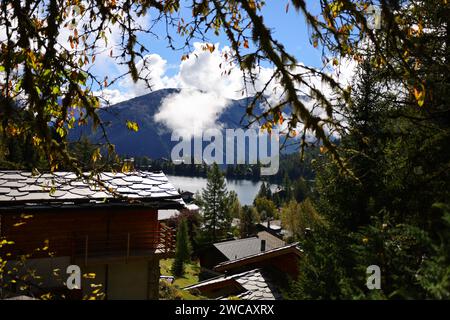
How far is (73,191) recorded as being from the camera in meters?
10.8

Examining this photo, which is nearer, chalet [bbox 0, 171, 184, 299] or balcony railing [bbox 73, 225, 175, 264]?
chalet [bbox 0, 171, 184, 299]

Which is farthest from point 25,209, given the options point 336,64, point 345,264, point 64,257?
point 336,64

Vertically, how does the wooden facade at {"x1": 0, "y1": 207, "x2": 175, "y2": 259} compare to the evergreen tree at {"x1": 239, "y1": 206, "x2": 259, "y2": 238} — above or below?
above

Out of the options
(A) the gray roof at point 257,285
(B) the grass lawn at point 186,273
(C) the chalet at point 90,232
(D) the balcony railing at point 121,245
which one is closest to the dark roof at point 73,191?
(C) the chalet at point 90,232

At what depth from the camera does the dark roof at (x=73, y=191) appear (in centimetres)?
979

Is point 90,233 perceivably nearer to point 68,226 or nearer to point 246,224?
point 68,226

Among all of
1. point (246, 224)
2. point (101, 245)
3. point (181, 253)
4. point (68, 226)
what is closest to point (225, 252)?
point (181, 253)

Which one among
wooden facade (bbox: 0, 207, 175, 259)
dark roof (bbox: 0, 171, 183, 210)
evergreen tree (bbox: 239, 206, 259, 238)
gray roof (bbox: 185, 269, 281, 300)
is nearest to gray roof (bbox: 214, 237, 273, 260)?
gray roof (bbox: 185, 269, 281, 300)

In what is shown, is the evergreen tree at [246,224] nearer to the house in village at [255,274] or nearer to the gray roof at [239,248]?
the gray roof at [239,248]

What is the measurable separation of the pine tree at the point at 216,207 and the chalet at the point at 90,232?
48.1m

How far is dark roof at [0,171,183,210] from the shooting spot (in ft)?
32.1

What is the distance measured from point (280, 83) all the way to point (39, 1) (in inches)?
120

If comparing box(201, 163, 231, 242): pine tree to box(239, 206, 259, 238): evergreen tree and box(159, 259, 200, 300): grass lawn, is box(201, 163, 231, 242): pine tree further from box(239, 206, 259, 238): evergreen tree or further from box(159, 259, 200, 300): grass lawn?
box(239, 206, 259, 238): evergreen tree

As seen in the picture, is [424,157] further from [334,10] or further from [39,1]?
[39,1]
